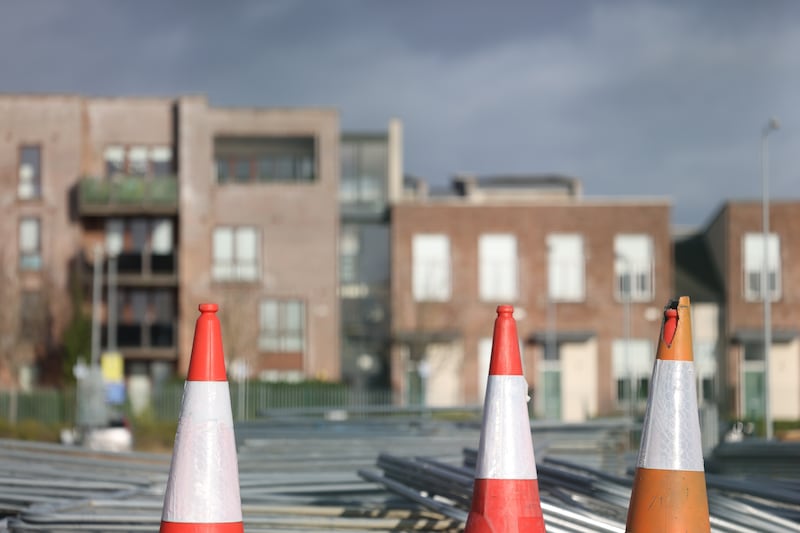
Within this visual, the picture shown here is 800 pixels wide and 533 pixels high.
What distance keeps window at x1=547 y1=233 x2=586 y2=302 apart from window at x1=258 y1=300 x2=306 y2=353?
10.6 metres

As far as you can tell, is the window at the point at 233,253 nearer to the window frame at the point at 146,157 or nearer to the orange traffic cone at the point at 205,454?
the window frame at the point at 146,157

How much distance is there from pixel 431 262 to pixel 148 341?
12270 mm

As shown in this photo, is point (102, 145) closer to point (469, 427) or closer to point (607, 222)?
point (607, 222)

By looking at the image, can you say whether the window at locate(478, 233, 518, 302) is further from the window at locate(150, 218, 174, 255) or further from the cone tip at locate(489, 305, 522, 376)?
the cone tip at locate(489, 305, 522, 376)

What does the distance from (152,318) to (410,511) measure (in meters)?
48.6

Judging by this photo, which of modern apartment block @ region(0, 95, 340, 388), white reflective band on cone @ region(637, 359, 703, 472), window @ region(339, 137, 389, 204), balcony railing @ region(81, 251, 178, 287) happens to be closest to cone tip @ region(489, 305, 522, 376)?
A: white reflective band on cone @ region(637, 359, 703, 472)

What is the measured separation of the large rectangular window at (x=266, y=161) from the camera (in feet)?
189

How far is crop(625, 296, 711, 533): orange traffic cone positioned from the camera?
6.11 meters

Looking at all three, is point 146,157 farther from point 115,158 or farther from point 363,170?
point 363,170

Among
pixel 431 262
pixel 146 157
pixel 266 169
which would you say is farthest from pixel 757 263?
pixel 146 157

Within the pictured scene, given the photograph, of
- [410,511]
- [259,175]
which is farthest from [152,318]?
[410,511]

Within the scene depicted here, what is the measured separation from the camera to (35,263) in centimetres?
5709

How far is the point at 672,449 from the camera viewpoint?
614 centimetres

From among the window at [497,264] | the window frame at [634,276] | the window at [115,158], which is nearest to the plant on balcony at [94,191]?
the window at [115,158]
